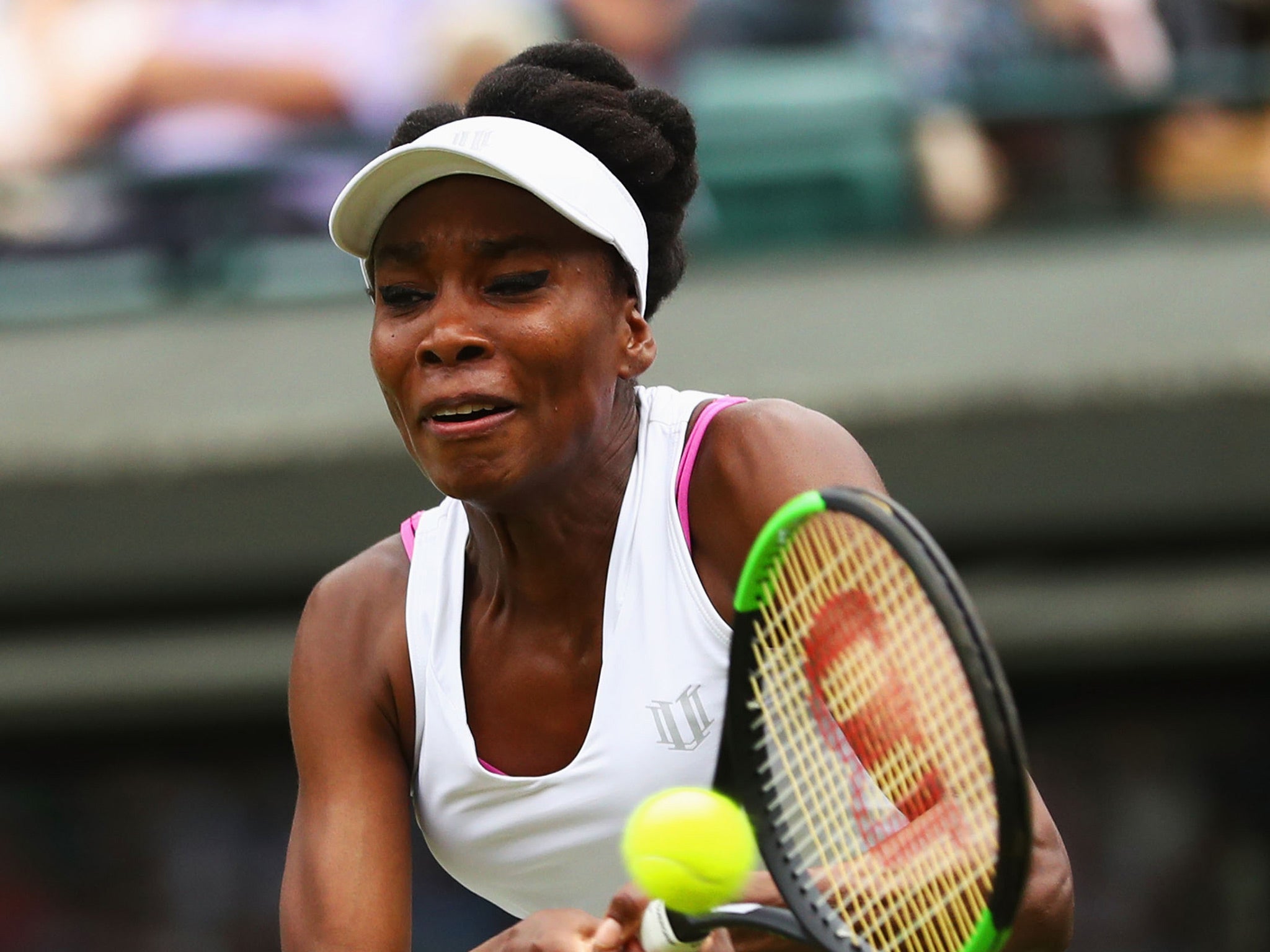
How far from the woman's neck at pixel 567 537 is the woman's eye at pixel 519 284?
0.88 feet

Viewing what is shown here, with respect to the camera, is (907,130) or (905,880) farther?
(907,130)

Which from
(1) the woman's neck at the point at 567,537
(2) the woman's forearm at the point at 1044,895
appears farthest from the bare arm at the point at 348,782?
(2) the woman's forearm at the point at 1044,895

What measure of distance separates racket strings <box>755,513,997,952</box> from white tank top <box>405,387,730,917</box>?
0.21 meters

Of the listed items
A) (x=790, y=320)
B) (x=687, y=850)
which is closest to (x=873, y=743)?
(x=687, y=850)

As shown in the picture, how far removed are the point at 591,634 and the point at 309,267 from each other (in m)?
4.34

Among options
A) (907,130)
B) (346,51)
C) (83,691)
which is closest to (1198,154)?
(907,130)

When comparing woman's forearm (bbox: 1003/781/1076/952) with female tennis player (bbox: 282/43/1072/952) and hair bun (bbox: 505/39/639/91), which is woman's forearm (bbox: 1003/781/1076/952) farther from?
hair bun (bbox: 505/39/639/91)

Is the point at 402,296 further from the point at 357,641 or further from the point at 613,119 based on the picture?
the point at 357,641

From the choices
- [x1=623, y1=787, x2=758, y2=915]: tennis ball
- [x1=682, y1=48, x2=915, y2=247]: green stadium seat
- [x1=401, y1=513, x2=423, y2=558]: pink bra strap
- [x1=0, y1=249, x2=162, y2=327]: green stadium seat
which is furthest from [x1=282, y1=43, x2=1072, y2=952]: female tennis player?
[x1=0, y1=249, x2=162, y2=327]: green stadium seat

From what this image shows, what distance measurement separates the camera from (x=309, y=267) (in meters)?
7.00

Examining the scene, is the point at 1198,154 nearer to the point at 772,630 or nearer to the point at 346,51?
the point at 346,51

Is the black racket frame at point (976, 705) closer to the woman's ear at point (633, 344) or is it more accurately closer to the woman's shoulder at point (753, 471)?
the woman's shoulder at point (753, 471)

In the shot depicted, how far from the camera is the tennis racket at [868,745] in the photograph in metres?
2.07

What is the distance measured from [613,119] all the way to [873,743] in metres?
0.94
